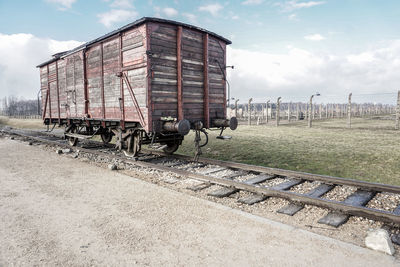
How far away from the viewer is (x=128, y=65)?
7691mm

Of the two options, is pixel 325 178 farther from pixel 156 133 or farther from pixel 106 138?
pixel 106 138

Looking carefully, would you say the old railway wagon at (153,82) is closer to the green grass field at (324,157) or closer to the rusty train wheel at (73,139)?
the green grass field at (324,157)

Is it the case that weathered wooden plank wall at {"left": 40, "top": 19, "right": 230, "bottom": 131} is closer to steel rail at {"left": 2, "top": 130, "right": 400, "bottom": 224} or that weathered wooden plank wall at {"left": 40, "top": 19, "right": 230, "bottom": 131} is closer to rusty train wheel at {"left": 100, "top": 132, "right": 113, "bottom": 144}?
rusty train wheel at {"left": 100, "top": 132, "right": 113, "bottom": 144}

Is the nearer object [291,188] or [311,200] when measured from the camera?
[311,200]

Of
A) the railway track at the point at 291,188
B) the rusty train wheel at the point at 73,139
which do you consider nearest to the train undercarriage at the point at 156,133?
the railway track at the point at 291,188

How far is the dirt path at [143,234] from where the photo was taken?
3062mm

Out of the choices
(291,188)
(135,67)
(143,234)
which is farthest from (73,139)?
(291,188)

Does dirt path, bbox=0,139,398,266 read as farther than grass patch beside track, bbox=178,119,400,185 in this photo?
No

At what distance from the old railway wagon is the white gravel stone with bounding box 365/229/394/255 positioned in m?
4.66

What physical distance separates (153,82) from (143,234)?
4.42 m

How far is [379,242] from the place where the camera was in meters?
3.16

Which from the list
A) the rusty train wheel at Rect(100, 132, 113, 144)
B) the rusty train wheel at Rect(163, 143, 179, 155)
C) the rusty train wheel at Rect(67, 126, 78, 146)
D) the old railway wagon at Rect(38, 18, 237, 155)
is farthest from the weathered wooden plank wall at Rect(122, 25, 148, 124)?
the rusty train wheel at Rect(67, 126, 78, 146)

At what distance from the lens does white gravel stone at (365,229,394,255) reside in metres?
3.09

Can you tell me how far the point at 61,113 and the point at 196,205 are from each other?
10664 millimetres
